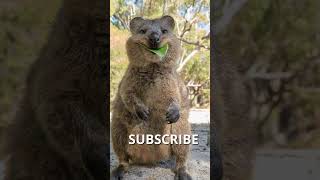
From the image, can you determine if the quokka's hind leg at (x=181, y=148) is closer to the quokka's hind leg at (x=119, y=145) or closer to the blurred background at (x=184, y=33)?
the blurred background at (x=184, y=33)

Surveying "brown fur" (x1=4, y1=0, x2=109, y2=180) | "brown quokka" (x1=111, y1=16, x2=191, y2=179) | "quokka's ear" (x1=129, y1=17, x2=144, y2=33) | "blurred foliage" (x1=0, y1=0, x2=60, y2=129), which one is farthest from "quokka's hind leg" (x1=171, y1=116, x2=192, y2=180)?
"blurred foliage" (x1=0, y1=0, x2=60, y2=129)

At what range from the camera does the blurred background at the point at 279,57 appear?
318 centimetres

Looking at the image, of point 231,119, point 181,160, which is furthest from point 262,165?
point 181,160

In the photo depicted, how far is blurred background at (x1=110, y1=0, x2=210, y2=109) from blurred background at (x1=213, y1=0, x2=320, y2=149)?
0.26 feet

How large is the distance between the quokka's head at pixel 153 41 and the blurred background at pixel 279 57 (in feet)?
0.72

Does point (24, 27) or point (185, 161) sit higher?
point (24, 27)

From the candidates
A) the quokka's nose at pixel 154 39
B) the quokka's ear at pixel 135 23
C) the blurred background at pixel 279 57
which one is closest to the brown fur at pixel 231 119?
the blurred background at pixel 279 57

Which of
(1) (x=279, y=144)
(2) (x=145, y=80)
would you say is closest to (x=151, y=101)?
(2) (x=145, y=80)

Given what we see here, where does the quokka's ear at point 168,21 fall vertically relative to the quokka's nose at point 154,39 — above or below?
above

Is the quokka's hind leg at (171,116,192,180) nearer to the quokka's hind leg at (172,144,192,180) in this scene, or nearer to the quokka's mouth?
the quokka's hind leg at (172,144,192,180)

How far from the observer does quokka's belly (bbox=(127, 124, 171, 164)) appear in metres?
3.19

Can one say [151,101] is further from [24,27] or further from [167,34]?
[24,27]

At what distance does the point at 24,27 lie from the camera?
319 cm

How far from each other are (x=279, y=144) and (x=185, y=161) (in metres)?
0.47
